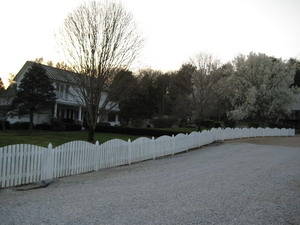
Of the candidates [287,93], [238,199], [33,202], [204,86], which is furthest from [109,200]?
[287,93]

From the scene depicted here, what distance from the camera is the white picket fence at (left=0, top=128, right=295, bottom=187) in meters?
7.28

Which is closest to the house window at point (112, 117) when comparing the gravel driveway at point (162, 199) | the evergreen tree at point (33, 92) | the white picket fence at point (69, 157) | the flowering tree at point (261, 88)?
the evergreen tree at point (33, 92)

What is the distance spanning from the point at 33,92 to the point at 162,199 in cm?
2371

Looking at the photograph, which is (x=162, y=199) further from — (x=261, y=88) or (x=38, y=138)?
(x=261, y=88)

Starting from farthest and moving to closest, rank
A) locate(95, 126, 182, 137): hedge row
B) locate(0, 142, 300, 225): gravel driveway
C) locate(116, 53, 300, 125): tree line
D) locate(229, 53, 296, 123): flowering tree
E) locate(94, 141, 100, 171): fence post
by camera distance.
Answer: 1. locate(229, 53, 296, 123): flowering tree
2. locate(116, 53, 300, 125): tree line
3. locate(95, 126, 182, 137): hedge row
4. locate(94, 141, 100, 171): fence post
5. locate(0, 142, 300, 225): gravel driveway

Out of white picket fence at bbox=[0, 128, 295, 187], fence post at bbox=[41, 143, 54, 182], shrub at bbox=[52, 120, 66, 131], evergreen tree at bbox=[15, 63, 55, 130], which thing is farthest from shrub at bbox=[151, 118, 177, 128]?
fence post at bbox=[41, 143, 54, 182]

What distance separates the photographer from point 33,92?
2656 cm

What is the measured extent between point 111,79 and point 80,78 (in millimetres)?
1777

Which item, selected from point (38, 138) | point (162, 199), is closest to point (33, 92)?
point (38, 138)

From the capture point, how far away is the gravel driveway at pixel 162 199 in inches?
191

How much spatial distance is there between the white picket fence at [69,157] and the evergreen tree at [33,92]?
16642 mm

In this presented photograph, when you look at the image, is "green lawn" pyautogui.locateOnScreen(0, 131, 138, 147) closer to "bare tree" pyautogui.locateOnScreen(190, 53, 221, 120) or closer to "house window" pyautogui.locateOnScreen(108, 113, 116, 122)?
"bare tree" pyautogui.locateOnScreen(190, 53, 221, 120)

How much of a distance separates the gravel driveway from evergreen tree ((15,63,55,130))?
19.5 meters

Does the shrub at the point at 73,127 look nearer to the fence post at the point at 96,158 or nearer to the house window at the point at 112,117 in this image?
the house window at the point at 112,117
